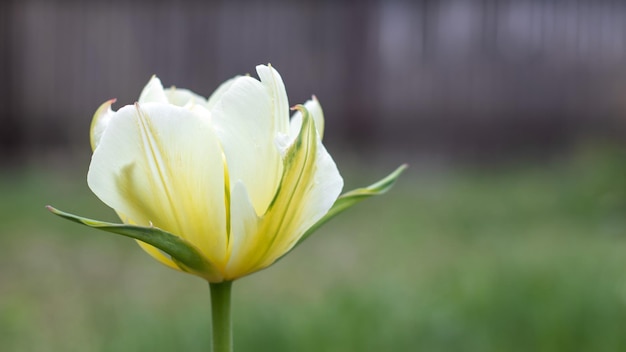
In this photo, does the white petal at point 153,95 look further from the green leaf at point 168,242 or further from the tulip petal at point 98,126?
the green leaf at point 168,242

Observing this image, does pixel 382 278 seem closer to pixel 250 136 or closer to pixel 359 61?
pixel 250 136

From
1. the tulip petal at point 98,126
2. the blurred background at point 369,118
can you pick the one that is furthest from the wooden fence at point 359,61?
the tulip petal at point 98,126

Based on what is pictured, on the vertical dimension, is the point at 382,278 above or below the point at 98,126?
below

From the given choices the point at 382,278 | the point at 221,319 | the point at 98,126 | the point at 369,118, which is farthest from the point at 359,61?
the point at 221,319

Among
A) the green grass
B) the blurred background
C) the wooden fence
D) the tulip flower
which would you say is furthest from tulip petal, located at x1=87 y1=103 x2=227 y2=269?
the wooden fence

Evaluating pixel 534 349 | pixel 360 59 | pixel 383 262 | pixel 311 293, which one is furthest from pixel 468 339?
Answer: pixel 360 59

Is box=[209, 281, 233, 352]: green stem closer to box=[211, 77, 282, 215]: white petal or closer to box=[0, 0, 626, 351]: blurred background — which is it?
box=[211, 77, 282, 215]: white petal
